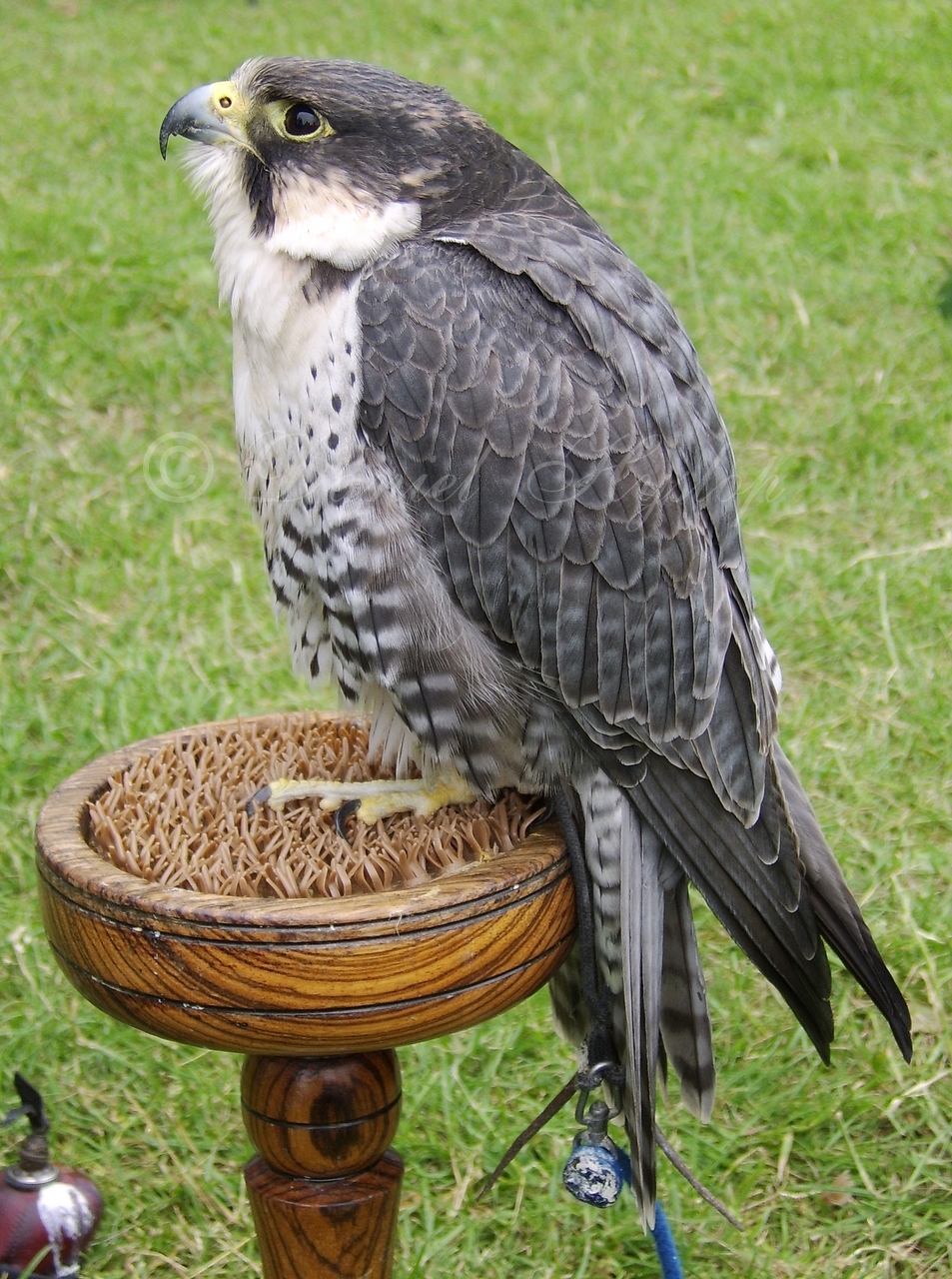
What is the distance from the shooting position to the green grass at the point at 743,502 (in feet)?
8.81

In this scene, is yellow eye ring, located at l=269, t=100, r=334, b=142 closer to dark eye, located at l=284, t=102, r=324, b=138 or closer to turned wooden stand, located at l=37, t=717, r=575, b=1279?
dark eye, located at l=284, t=102, r=324, b=138

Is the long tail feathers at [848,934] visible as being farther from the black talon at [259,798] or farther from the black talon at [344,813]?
the black talon at [259,798]

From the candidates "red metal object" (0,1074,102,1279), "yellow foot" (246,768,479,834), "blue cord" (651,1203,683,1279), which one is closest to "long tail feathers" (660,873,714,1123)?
"blue cord" (651,1203,683,1279)

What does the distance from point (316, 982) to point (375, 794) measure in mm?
448

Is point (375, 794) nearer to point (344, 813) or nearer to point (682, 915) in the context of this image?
point (344, 813)

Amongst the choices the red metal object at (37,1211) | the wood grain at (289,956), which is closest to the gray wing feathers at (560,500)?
the wood grain at (289,956)

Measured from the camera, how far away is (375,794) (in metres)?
→ 2.10

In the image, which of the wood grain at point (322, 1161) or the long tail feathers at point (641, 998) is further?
the long tail feathers at point (641, 998)

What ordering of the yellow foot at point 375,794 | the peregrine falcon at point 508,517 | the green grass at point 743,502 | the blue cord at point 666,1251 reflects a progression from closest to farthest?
the peregrine falcon at point 508,517 → the yellow foot at point 375,794 → the blue cord at point 666,1251 → the green grass at point 743,502

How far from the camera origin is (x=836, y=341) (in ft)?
17.1

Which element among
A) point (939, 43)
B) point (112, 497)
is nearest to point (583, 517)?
point (112, 497)

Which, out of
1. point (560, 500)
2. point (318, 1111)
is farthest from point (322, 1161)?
point (560, 500)

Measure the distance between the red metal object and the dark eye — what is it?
5.13 ft

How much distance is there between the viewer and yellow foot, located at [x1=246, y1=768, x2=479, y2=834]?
208 centimetres
